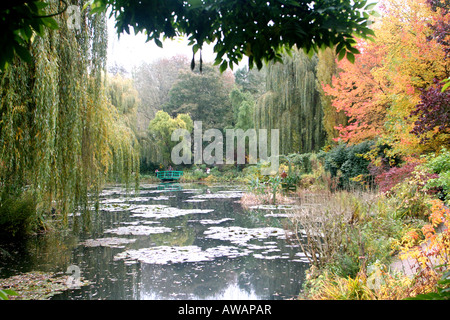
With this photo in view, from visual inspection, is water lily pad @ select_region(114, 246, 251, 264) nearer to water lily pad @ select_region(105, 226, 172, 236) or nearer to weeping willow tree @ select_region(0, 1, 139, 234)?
weeping willow tree @ select_region(0, 1, 139, 234)

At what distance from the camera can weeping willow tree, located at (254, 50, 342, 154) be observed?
1498 centimetres

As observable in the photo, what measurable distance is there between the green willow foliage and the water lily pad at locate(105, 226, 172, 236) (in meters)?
9.16

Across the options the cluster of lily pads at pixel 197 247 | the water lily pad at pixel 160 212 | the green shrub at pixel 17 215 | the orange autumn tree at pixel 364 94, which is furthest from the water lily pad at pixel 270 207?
the green shrub at pixel 17 215

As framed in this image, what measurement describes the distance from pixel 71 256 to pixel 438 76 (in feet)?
21.1

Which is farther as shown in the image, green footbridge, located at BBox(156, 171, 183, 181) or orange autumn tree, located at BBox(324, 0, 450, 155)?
green footbridge, located at BBox(156, 171, 183, 181)

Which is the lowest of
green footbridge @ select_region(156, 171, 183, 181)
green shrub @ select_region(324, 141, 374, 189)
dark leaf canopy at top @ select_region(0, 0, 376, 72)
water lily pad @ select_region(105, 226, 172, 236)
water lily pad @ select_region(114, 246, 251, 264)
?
water lily pad @ select_region(114, 246, 251, 264)

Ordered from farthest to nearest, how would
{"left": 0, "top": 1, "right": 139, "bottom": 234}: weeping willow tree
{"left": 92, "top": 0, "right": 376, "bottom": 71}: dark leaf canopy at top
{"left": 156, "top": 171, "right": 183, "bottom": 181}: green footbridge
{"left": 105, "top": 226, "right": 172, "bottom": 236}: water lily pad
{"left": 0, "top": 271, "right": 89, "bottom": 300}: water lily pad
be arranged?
1. {"left": 156, "top": 171, "right": 183, "bottom": 181}: green footbridge
2. {"left": 105, "top": 226, "right": 172, "bottom": 236}: water lily pad
3. {"left": 0, "top": 1, "right": 139, "bottom": 234}: weeping willow tree
4. {"left": 0, "top": 271, "right": 89, "bottom": 300}: water lily pad
5. {"left": 92, "top": 0, "right": 376, "bottom": 71}: dark leaf canopy at top

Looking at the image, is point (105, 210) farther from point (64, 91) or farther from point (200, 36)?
point (200, 36)

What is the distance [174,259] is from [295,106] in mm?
11734

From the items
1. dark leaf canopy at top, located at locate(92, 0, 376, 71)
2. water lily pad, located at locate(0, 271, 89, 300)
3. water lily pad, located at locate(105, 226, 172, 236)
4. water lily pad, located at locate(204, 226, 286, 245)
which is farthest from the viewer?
water lily pad, located at locate(105, 226, 172, 236)

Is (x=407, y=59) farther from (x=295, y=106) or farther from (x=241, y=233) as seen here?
(x=295, y=106)

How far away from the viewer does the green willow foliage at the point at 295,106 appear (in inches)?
590

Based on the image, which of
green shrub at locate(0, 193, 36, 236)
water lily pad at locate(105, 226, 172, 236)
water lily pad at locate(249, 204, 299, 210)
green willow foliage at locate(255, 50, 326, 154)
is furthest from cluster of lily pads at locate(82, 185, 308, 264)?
green willow foliage at locate(255, 50, 326, 154)

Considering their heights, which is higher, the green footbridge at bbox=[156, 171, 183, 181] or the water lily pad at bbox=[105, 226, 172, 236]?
the green footbridge at bbox=[156, 171, 183, 181]
